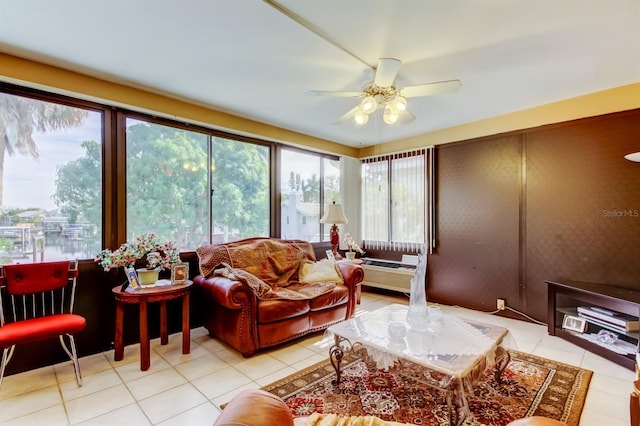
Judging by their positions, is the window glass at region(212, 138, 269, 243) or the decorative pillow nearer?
the decorative pillow

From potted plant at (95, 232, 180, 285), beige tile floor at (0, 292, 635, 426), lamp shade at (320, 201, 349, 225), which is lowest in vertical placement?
beige tile floor at (0, 292, 635, 426)

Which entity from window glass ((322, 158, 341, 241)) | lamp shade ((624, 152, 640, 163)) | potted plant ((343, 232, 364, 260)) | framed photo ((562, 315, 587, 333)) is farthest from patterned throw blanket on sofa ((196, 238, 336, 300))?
lamp shade ((624, 152, 640, 163))

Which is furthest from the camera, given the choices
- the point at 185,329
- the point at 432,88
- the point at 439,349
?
the point at 185,329

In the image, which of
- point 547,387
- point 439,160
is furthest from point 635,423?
point 439,160

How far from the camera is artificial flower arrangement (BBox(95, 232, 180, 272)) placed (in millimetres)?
2555

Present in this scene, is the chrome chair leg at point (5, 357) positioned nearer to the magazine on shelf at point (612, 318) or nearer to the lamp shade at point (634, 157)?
the magazine on shelf at point (612, 318)

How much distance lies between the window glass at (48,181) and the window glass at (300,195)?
2241mm

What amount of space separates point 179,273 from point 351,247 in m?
2.76

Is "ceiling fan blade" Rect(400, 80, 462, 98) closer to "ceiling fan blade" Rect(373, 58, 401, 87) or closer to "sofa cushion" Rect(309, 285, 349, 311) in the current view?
"ceiling fan blade" Rect(373, 58, 401, 87)

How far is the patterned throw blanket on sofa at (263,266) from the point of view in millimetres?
2871

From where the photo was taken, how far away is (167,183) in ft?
10.7

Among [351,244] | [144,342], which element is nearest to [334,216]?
[351,244]

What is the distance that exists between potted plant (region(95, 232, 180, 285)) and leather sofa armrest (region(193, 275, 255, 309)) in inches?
17.2

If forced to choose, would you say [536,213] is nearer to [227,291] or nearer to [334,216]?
[334,216]
